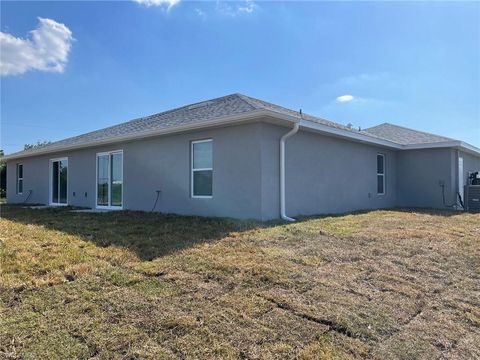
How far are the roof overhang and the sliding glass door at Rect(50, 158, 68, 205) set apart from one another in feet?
1.95

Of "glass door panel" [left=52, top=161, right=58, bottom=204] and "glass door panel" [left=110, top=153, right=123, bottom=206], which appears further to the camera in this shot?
"glass door panel" [left=52, top=161, right=58, bottom=204]

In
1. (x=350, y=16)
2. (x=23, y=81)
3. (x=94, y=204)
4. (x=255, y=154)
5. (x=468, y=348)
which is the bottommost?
(x=468, y=348)

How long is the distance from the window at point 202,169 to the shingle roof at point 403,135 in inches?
346

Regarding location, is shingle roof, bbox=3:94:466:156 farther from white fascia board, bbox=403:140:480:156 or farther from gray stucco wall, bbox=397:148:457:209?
gray stucco wall, bbox=397:148:457:209

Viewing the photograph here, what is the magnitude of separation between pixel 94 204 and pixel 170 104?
6.48 m

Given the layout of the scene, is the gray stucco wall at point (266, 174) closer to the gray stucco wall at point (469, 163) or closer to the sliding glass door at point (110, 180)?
the gray stucco wall at point (469, 163)

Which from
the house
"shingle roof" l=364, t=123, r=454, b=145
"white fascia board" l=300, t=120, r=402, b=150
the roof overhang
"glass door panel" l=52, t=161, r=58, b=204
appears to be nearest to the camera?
the roof overhang

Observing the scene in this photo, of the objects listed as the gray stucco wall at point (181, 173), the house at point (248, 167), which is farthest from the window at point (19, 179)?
the gray stucco wall at point (181, 173)

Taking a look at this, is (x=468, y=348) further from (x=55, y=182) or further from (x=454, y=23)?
(x=55, y=182)

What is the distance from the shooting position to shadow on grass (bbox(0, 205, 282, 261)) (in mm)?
5605

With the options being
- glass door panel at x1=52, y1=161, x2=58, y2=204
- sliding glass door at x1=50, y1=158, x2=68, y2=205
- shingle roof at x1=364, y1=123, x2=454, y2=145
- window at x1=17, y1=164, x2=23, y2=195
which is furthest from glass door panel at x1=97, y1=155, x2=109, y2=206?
shingle roof at x1=364, y1=123, x2=454, y2=145

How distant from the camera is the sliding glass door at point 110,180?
38.2 ft

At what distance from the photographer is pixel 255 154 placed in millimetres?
7945

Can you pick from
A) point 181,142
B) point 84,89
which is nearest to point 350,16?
point 181,142
